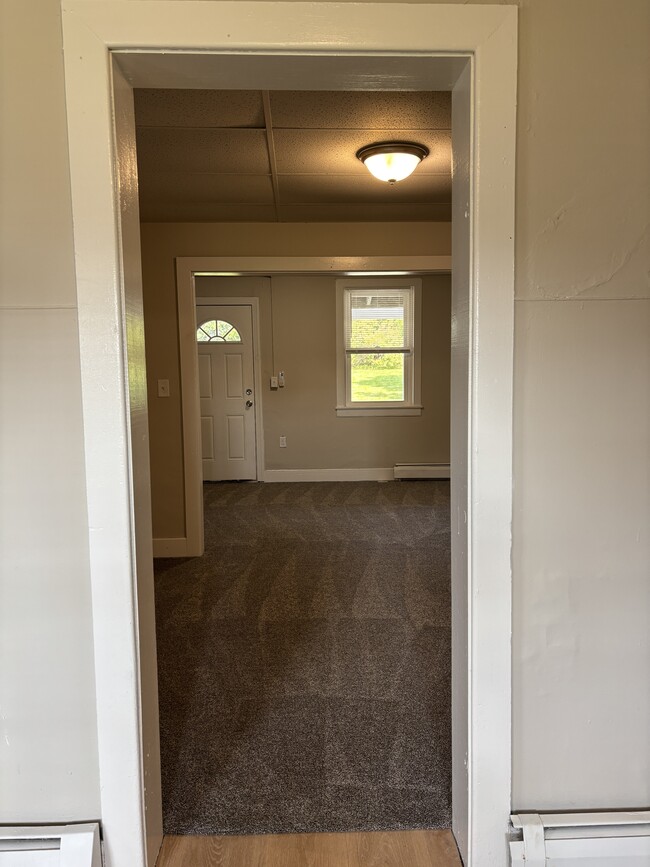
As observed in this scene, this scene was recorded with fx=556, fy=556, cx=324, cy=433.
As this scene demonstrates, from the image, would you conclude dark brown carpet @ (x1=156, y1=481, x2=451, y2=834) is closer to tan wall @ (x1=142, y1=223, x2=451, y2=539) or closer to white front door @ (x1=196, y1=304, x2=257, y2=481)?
tan wall @ (x1=142, y1=223, x2=451, y2=539)

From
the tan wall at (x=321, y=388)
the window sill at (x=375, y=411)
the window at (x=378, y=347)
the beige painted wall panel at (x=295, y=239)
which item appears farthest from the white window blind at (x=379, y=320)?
the beige painted wall panel at (x=295, y=239)

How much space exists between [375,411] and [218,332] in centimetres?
197

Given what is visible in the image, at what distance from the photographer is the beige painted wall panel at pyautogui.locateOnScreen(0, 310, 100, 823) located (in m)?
1.25

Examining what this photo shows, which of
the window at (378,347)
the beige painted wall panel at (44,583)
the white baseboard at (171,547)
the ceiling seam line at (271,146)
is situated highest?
the ceiling seam line at (271,146)

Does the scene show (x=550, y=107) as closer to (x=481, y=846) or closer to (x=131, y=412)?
(x=131, y=412)

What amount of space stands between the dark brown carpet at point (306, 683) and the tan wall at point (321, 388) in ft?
6.75

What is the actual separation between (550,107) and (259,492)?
5.00 meters

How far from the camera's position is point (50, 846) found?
128cm

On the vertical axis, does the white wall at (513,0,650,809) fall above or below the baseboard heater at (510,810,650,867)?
above

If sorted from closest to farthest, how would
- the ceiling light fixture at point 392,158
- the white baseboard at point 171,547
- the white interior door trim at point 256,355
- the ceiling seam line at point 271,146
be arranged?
the ceiling seam line at point 271,146 < the ceiling light fixture at point 392,158 < the white baseboard at point 171,547 < the white interior door trim at point 256,355

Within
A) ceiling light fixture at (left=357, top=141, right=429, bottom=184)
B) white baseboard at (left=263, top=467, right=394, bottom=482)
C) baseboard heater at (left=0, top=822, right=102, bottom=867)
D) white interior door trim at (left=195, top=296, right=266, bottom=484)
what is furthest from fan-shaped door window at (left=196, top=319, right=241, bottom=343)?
Result: baseboard heater at (left=0, top=822, right=102, bottom=867)

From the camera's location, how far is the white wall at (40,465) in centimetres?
118

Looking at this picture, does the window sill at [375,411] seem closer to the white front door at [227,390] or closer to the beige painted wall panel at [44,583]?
the white front door at [227,390]

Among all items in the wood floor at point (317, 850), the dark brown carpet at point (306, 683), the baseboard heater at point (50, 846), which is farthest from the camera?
the dark brown carpet at point (306, 683)
